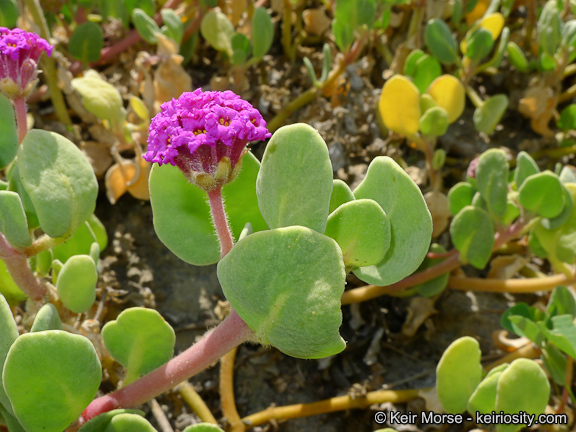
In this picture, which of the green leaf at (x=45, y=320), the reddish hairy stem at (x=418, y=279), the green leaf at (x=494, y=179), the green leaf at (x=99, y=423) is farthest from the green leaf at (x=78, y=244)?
the green leaf at (x=494, y=179)

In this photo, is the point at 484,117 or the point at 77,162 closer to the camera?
the point at 77,162

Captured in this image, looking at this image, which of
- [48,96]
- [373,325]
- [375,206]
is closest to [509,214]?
[373,325]

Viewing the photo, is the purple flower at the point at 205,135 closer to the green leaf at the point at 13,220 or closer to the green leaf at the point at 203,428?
the green leaf at the point at 13,220

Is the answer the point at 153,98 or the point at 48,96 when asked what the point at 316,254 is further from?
the point at 48,96

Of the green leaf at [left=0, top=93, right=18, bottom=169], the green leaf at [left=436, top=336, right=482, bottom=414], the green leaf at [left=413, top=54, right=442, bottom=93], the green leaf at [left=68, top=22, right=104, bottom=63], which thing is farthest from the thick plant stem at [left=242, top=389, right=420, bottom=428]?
the green leaf at [left=68, top=22, right=104, bottom=63]

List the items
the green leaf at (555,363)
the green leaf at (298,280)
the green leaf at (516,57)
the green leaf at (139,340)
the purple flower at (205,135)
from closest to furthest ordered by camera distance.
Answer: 1. the green leaf at (298,280)
2. the purple flower at (205,135)
3. the green leaf at (139,340)
4. the green leaf at (555,363)
5. the green leaf at (516,57)

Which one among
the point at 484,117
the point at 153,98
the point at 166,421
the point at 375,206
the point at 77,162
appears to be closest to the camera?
the point at 375,206
